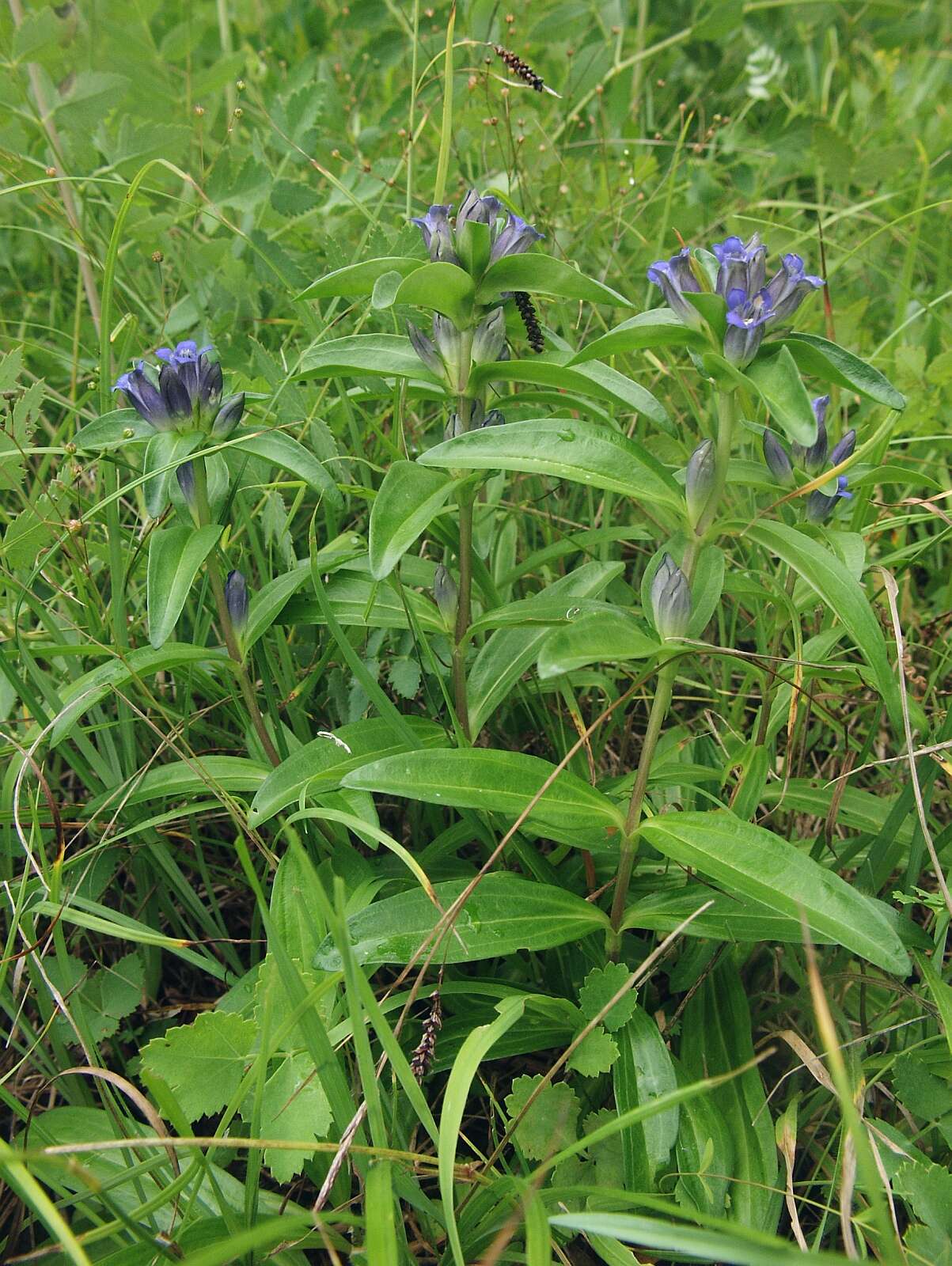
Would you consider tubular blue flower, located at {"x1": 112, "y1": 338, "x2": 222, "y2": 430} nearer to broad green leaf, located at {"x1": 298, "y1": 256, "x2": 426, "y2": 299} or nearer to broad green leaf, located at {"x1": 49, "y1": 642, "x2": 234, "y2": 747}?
broad green leaf, located at {"x1": 298, "y1": 256, "x2": 426, "y2": 299}

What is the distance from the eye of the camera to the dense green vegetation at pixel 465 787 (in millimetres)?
1240

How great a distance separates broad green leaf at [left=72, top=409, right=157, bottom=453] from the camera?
5.10 feet

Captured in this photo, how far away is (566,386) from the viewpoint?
4.83 ft

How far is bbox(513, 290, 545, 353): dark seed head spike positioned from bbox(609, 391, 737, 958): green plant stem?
0.30m

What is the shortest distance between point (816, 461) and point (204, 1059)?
3.95ft

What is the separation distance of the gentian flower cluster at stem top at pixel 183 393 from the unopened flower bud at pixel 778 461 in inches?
30.7

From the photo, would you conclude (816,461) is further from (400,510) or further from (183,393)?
(183,393)

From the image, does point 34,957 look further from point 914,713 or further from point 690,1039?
point 914,713

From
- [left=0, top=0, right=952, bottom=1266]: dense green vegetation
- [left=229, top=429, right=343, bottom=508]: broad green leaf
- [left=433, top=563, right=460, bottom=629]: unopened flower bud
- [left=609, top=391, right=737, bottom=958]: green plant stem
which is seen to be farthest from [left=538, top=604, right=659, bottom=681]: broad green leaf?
[left=229, top=429, right=343, bottom=508]: broad green leaf

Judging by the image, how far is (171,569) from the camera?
58.1 inches

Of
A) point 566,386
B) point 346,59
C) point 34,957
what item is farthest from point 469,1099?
point 346,59

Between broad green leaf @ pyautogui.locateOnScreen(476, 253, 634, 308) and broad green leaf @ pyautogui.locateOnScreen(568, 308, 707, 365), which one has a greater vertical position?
broad green leaf @ pyautogui.locateOnScreen(476, 253, 634, 308)

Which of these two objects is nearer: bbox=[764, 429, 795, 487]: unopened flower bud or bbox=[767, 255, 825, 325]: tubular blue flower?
bbox=[767, 255, 825, 325]: tubular blue flower

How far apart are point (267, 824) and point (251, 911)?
0.18 metres
